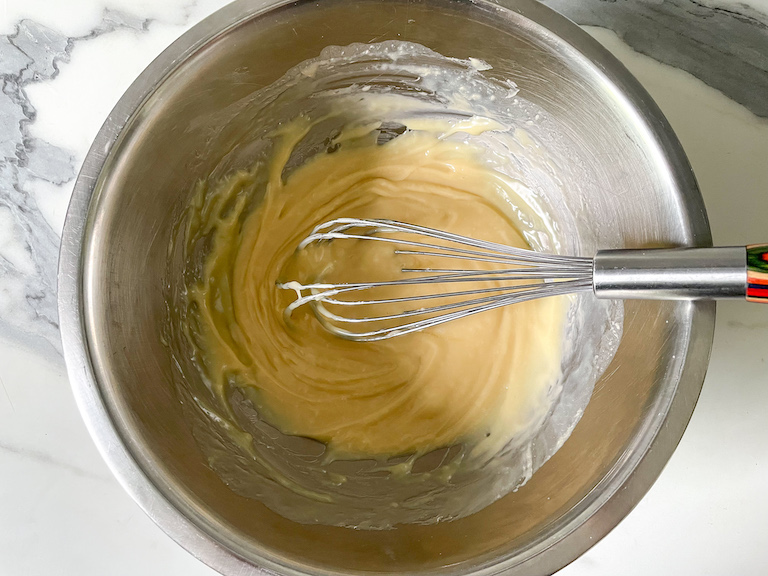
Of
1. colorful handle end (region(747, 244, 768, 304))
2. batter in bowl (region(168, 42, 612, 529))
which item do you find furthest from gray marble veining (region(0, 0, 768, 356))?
colorful handle end (region(747, 244, 768, 304))

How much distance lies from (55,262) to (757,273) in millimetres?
1190

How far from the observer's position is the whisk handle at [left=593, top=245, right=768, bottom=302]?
0.73 metres

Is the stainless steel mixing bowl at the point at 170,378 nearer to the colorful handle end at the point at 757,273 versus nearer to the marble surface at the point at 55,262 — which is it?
the colorful handle end at the point at 757,273

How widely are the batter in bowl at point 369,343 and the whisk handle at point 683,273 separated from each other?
0.78 ft

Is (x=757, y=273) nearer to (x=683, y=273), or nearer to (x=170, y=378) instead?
(x=683, y=273)

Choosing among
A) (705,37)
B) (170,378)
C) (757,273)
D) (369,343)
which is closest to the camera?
(757,273)

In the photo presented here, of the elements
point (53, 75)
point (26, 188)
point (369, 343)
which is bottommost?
point (369, 343)

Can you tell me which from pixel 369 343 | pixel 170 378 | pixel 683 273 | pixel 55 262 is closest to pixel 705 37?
pixel 683 273

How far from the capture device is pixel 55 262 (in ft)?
3.76

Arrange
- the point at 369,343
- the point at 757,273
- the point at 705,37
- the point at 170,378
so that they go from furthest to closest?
the point at 369,343 → the point at 705,37 → the point at 170,378 → the point at 757,273

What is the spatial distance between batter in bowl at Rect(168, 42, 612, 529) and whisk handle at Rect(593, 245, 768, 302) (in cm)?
24

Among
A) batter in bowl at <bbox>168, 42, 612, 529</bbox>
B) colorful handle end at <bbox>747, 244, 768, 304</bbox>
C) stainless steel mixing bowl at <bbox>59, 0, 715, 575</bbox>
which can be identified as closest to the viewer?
colorful handle end at <bbox>747, 244, 768, 304</bbox>

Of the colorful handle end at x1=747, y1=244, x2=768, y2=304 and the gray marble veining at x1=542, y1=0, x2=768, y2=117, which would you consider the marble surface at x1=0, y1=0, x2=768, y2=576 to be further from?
the colorful handle end at x1=747, y1=244, x2=768, y2=304

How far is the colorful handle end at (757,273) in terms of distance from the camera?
2.36 ft
